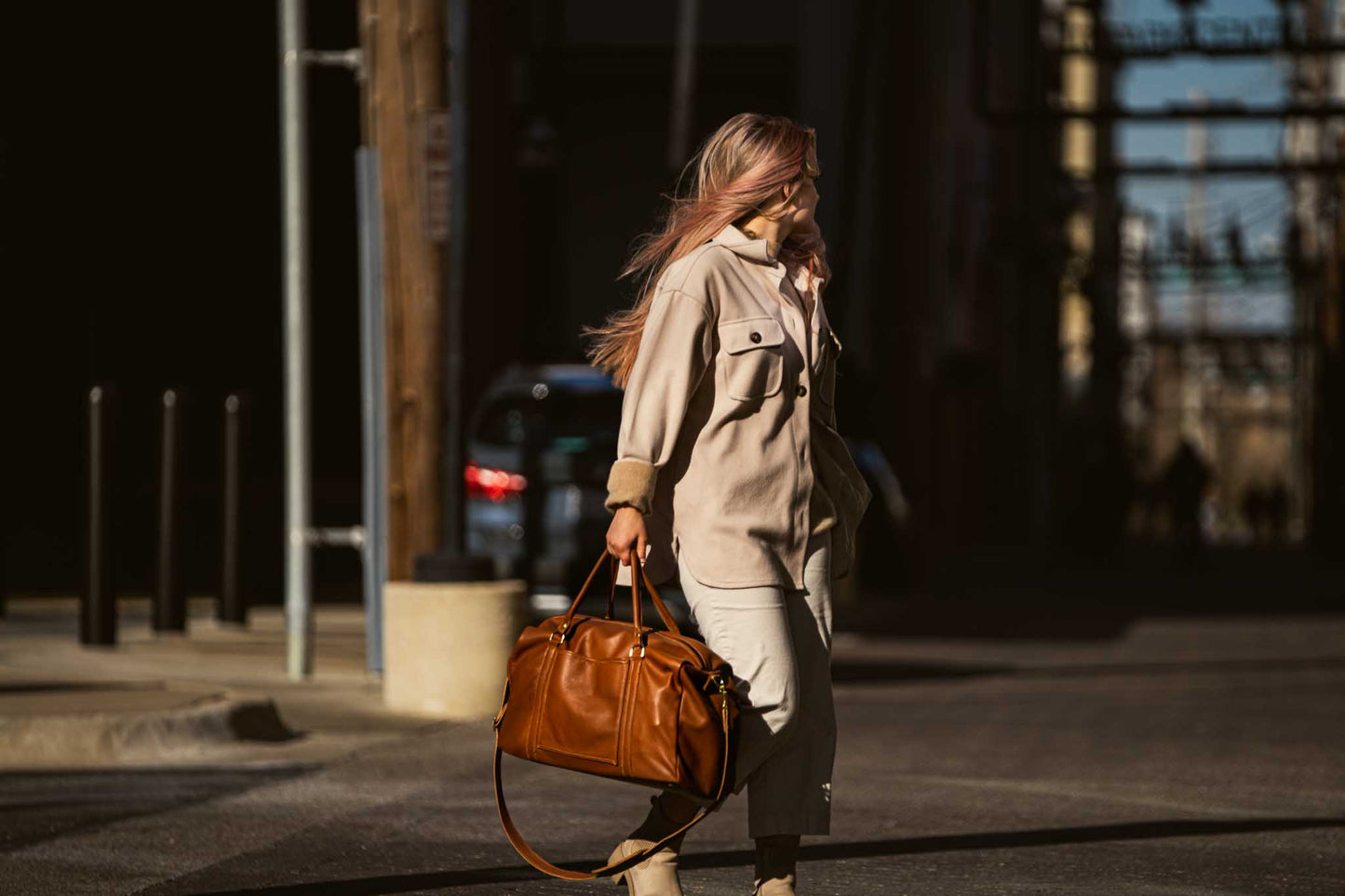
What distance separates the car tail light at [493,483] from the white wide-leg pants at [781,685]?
803 cm

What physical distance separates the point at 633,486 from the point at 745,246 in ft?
2.09

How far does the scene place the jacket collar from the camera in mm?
5160

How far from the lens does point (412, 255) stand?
11141 millimetres

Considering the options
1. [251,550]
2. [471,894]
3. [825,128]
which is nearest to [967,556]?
[825,128]

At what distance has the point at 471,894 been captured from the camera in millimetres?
5879

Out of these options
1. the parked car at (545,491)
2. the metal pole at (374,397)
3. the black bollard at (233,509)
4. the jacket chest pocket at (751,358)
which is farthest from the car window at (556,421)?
Answer: the jacket chest pocket at (751,358)

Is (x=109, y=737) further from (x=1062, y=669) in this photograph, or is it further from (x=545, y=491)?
(x=1062, y=669)

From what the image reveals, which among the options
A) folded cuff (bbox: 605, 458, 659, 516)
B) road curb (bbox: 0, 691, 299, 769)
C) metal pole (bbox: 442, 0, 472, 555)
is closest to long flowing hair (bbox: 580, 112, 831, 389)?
folded cuff (bbox: 605, 458, 659, 516)

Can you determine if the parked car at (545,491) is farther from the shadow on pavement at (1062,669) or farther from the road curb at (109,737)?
the road curb at (109,737)

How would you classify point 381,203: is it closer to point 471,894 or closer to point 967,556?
point 471,894

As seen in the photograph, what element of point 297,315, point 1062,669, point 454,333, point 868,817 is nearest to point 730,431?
point 868,817

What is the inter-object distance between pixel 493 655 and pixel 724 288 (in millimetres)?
5319

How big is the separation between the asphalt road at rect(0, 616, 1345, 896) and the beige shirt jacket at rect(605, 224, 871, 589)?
4.29 ft

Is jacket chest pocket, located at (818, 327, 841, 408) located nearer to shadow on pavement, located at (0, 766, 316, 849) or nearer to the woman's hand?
the woman's hand
